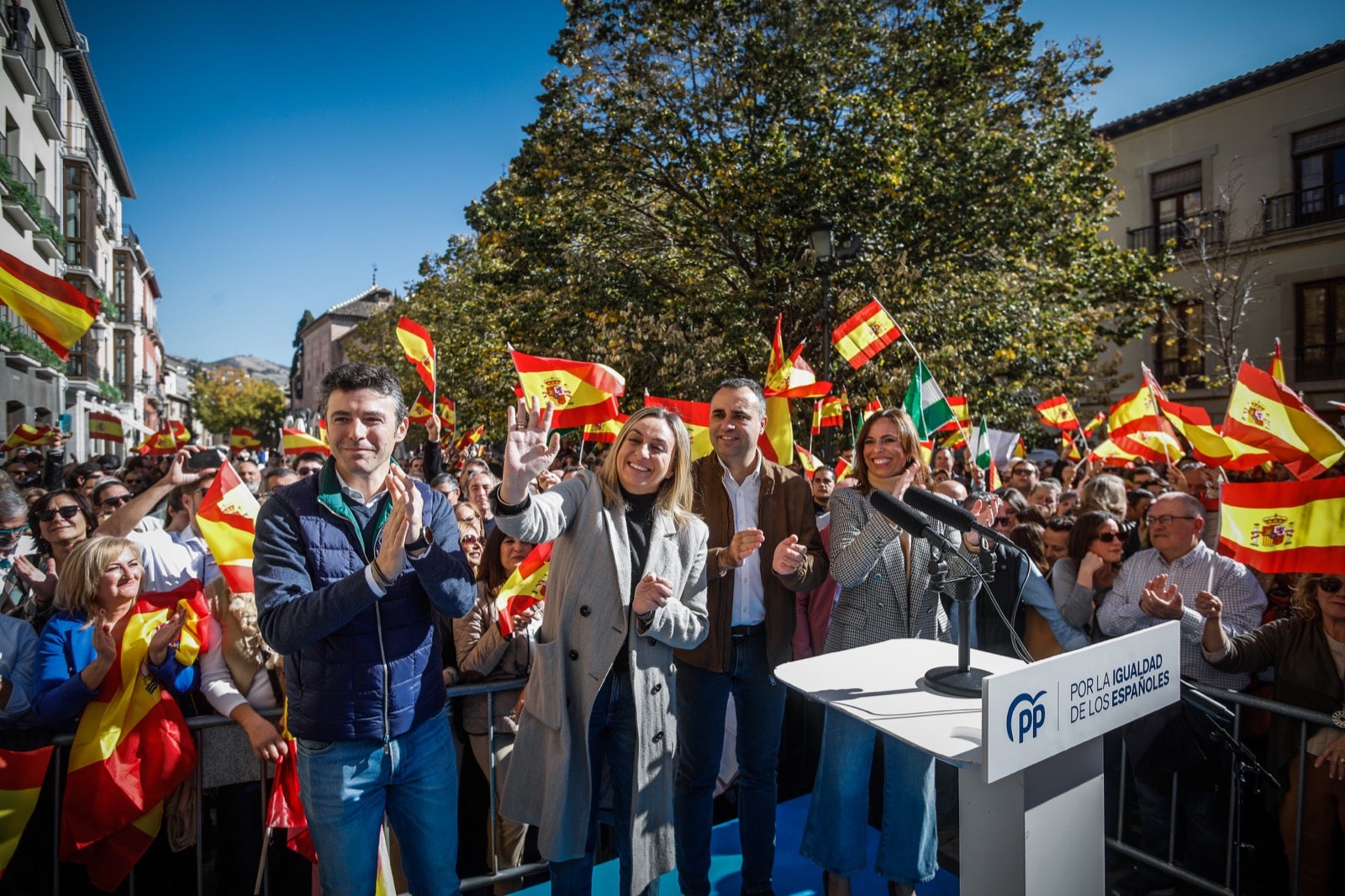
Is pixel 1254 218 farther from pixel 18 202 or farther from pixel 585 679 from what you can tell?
pixel 18 202

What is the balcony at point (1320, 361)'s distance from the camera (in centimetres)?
1942

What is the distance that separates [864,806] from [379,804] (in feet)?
5.69

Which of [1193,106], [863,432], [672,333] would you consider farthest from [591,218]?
[1193,106]

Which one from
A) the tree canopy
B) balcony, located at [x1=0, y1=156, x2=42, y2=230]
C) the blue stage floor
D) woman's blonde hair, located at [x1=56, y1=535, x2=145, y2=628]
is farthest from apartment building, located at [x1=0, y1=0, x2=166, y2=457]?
the blue stage floor

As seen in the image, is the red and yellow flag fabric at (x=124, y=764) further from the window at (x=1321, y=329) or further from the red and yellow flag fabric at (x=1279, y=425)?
the window at (x=1321, y=329)

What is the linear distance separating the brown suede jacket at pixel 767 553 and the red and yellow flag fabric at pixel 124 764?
78.6 inches

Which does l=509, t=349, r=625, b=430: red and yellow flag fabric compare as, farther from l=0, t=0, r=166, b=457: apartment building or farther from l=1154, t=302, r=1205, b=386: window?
l=1154, t=302, r=1205, b=386: window

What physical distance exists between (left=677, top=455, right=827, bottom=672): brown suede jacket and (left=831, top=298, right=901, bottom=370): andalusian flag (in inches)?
178

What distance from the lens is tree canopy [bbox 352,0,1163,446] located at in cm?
1180

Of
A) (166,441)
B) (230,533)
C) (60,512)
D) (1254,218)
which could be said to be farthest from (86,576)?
(1254,218)

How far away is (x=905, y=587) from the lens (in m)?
3.19

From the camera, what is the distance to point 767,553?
132 inches

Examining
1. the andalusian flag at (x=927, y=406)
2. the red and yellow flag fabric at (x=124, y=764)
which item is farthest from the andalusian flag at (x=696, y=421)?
the red and yellow flag fabric at (x=124, y=764)

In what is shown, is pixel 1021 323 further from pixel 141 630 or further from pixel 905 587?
pixel 141 630
